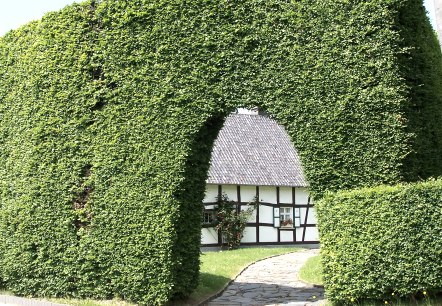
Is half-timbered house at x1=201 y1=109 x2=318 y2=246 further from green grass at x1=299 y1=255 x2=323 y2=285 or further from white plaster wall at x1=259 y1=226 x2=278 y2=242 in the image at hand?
green grass at x1=299 y1=255 x2=323 y2=285

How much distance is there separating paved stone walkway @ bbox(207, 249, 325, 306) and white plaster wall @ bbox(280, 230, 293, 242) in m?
7.73

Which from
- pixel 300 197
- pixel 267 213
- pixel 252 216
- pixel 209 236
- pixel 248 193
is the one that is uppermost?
pixel 248 193

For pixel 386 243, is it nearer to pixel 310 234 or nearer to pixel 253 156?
pixel 253 156

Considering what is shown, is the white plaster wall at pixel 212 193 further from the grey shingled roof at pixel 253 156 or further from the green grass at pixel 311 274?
the green grass at pixel 311 274

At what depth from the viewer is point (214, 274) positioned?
1318 centimetres

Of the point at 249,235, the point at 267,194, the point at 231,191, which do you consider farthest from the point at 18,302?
the point at 267,194

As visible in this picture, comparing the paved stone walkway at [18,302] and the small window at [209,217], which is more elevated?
the small window at [209,217]

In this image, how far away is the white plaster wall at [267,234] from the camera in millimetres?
23797

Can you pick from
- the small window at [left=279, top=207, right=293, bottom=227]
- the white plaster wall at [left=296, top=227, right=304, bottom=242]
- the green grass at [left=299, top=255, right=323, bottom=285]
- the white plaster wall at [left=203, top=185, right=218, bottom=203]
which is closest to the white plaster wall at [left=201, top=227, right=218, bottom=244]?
the white plaster wall at [left=203, top=185, right=218, bottom=203]

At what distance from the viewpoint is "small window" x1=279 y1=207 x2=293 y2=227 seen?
2442 cm

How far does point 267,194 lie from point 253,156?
2.21 m

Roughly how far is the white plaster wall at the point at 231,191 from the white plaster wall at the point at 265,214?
1440 mm

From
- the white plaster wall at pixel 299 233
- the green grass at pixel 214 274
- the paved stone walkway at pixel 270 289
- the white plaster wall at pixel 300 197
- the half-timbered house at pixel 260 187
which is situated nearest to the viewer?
the green grass at pixel 214 274

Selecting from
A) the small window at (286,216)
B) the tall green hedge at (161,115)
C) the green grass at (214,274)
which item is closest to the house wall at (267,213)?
the small window at (286,216)
